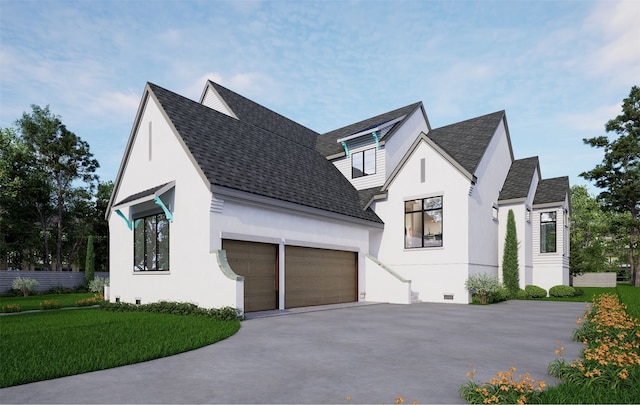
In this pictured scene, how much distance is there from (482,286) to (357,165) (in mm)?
10214

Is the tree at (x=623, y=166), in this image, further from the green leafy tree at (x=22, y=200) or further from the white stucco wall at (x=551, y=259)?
the green leafy tree at (x=22, y=200)

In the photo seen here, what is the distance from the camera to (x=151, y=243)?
17438 millimetres

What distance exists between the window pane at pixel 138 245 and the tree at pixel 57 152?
2551 cm

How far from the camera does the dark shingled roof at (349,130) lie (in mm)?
26773

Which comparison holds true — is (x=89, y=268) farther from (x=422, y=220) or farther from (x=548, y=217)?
(x=548, y=217)

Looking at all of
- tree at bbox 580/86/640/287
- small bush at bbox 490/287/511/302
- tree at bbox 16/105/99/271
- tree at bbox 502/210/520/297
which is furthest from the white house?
tree at bbox 16/105/99/271

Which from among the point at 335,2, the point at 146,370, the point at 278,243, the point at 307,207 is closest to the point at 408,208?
the point at 307,207

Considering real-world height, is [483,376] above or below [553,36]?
below

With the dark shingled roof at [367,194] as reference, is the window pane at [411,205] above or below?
below

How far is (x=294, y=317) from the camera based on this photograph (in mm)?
14055

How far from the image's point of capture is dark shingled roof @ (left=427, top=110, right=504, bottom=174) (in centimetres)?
2178

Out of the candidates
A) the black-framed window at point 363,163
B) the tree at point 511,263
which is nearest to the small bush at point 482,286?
the tree at point 511,263

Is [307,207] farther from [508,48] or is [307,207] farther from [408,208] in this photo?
[508,48]

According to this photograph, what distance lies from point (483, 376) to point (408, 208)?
16.4 metres
